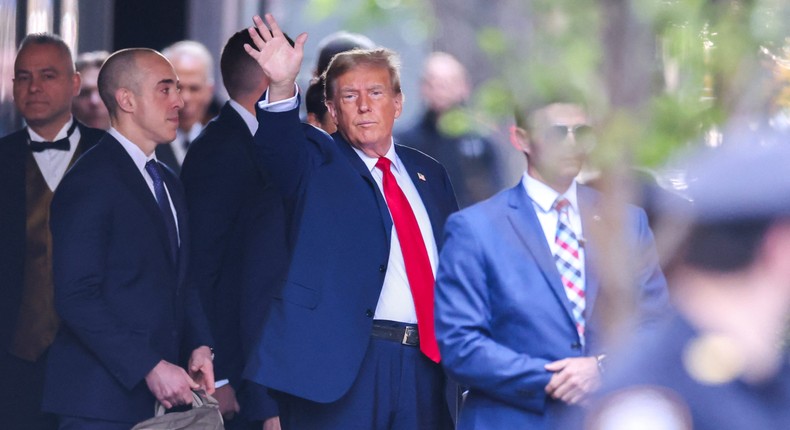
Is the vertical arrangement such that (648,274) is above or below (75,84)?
below

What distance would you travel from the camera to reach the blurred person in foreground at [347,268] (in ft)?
13.8

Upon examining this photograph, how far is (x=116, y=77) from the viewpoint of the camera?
4.81m

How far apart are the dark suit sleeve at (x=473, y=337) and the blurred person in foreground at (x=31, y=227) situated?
6.59 feet

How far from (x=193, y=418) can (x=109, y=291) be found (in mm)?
468

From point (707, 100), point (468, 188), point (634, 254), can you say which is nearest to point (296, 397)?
point (634, 254)

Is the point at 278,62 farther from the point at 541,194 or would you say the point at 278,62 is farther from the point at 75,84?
the point at 75,84

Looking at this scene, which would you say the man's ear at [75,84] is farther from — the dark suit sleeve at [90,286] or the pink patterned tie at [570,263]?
the pink patterned tie at [570,263]

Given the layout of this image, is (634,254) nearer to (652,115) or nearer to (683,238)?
(652,115)

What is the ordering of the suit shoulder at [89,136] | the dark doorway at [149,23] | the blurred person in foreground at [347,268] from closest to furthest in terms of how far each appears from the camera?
the blurred person in foreground at [347,268], the suit shoulder at [89,136], the dark doorway at [149,23]

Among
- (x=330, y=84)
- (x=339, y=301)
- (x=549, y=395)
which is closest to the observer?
(x=549, y=395)

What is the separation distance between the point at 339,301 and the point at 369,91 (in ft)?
2.19

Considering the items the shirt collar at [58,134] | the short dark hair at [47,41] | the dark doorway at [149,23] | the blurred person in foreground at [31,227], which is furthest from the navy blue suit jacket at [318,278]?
the dark doorway at [149,23]

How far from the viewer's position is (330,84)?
450cm

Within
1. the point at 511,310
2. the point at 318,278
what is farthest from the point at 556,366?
the point at 318,278
